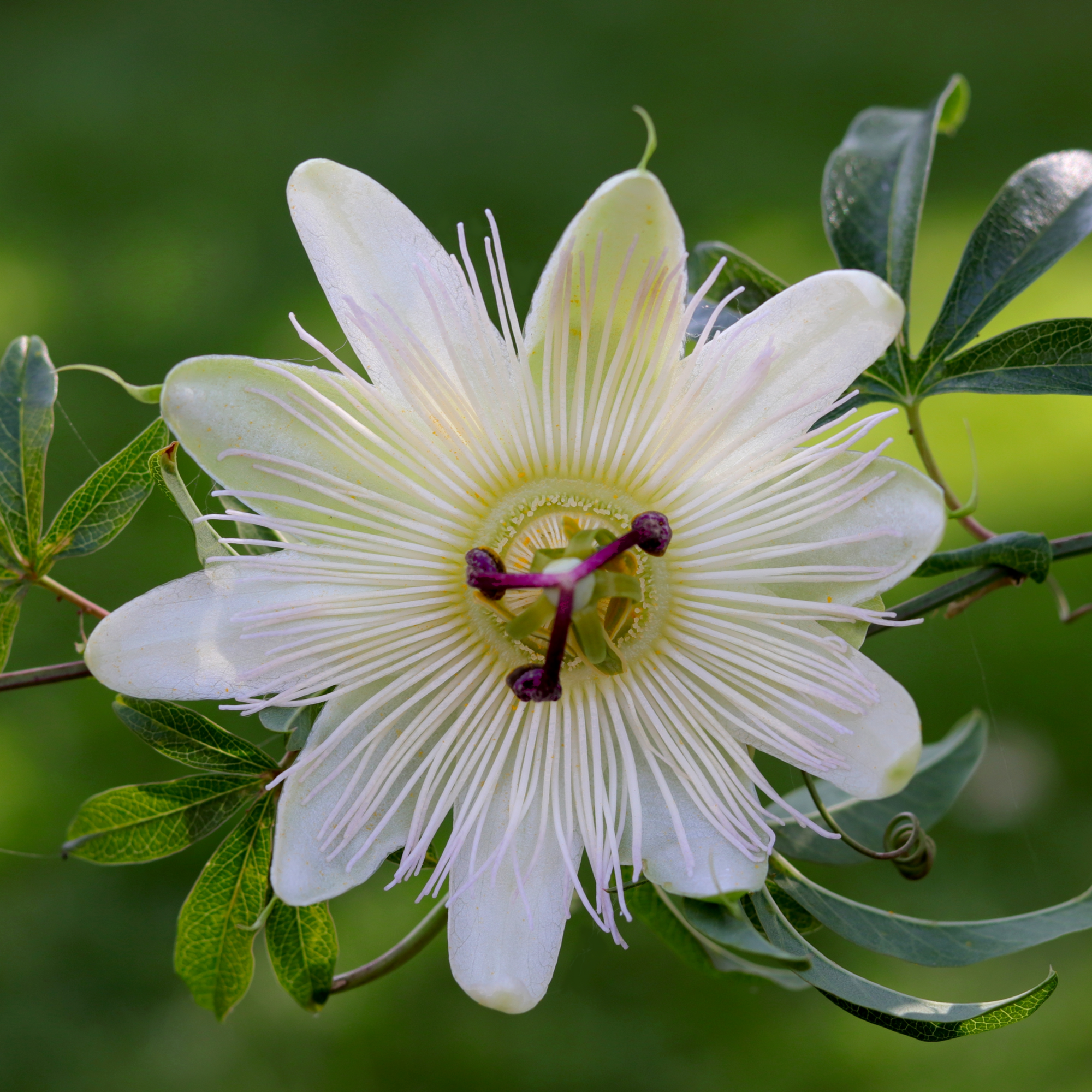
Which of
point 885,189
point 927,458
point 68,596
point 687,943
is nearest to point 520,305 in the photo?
point 885,189

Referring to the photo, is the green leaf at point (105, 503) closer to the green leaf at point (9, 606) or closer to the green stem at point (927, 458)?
the green leaf at point (9, 606)

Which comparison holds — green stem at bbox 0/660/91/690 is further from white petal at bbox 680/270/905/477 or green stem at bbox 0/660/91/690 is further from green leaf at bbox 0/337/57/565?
white petal at bbox 680/270/905/477

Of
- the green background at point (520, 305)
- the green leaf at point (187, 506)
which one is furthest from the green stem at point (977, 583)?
the green background at point (520, 305)

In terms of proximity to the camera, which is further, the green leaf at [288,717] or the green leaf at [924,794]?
the green leaf at [924,794]

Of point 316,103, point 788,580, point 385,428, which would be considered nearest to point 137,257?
point 316,103

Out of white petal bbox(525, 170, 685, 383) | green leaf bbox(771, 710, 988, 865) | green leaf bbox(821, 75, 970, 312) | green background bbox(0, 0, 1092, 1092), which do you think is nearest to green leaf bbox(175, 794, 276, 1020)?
white petal bbox(525, 170, 685, 383)

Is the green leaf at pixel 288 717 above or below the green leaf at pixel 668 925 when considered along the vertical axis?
above

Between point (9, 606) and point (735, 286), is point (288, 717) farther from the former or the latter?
point (735, 286)

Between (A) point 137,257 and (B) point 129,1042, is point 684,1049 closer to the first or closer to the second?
(B) point 129,1042
